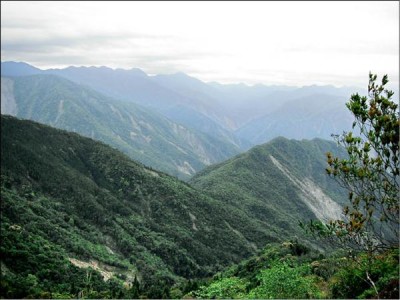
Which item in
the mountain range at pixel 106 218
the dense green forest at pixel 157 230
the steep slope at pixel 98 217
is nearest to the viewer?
the dense green forest at pixel 157 230

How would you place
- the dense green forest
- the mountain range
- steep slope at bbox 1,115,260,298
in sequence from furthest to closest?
1. the mountain range
2. steep slope at bbox 1,115,260,298
3. the dense green forest

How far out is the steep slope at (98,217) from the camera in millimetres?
69000

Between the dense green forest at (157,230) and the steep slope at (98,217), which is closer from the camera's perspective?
the dense green forest at (157,230)

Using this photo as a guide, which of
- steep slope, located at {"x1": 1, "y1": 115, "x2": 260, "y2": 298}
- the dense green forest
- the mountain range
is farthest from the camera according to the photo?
the mountain range

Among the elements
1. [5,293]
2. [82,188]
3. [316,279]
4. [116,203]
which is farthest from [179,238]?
[5,293]

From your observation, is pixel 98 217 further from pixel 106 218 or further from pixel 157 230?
pixel 157 230

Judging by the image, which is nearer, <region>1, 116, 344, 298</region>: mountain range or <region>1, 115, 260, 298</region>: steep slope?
<region>1, 115, 260, 298</region>: steep slope

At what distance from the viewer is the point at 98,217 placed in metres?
95.3

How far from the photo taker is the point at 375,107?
40.2 ft

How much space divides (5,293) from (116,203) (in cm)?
9069

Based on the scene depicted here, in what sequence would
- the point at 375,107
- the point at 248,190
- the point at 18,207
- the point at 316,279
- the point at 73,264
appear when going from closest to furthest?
1. the point at 375,107
2. the point at 316,279
3. the point at 73,264
4. the point at 18,207
5. the point at 248,190

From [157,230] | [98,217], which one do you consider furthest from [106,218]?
[157,230]

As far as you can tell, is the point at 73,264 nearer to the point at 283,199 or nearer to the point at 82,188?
the point at 82,188

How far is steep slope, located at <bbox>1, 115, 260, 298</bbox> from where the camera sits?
69.0 m
